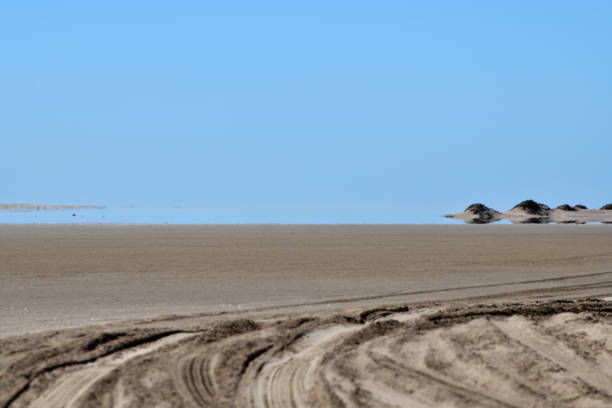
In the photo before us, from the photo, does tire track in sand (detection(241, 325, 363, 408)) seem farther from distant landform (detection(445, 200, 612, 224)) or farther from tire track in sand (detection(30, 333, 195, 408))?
distant landform (detection(445, 200, 612, 224))

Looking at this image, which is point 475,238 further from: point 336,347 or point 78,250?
point 336,347

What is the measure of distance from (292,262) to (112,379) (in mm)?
12311

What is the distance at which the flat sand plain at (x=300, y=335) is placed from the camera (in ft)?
20.6

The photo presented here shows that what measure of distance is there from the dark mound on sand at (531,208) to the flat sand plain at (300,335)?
47.0m

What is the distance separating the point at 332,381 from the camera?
650cm

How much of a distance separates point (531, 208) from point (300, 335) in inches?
2310

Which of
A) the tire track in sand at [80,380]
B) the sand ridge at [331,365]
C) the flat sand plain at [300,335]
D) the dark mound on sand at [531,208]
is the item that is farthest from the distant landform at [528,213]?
the tire track in sand at [80,380]

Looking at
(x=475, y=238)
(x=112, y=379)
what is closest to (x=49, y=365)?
(x=112, y=379)

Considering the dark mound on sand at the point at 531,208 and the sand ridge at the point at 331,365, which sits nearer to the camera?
the sand ridge at the point at 331,365

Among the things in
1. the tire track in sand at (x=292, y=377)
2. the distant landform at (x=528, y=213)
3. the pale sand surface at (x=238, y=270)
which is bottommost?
the tire track in sand at (x=292, y=377)

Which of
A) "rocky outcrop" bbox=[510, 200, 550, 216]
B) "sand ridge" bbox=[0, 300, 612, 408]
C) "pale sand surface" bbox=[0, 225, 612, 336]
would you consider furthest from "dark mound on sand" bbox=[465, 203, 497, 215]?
"sand ridge" bbox=[0, 300, 612, 408]

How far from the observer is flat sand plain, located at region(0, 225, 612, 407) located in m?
6.27

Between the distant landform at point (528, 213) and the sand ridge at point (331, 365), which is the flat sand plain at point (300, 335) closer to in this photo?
the sand ridge at point (331, 365)

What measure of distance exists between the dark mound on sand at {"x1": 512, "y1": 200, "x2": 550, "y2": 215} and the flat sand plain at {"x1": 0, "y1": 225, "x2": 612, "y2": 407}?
47012mm
